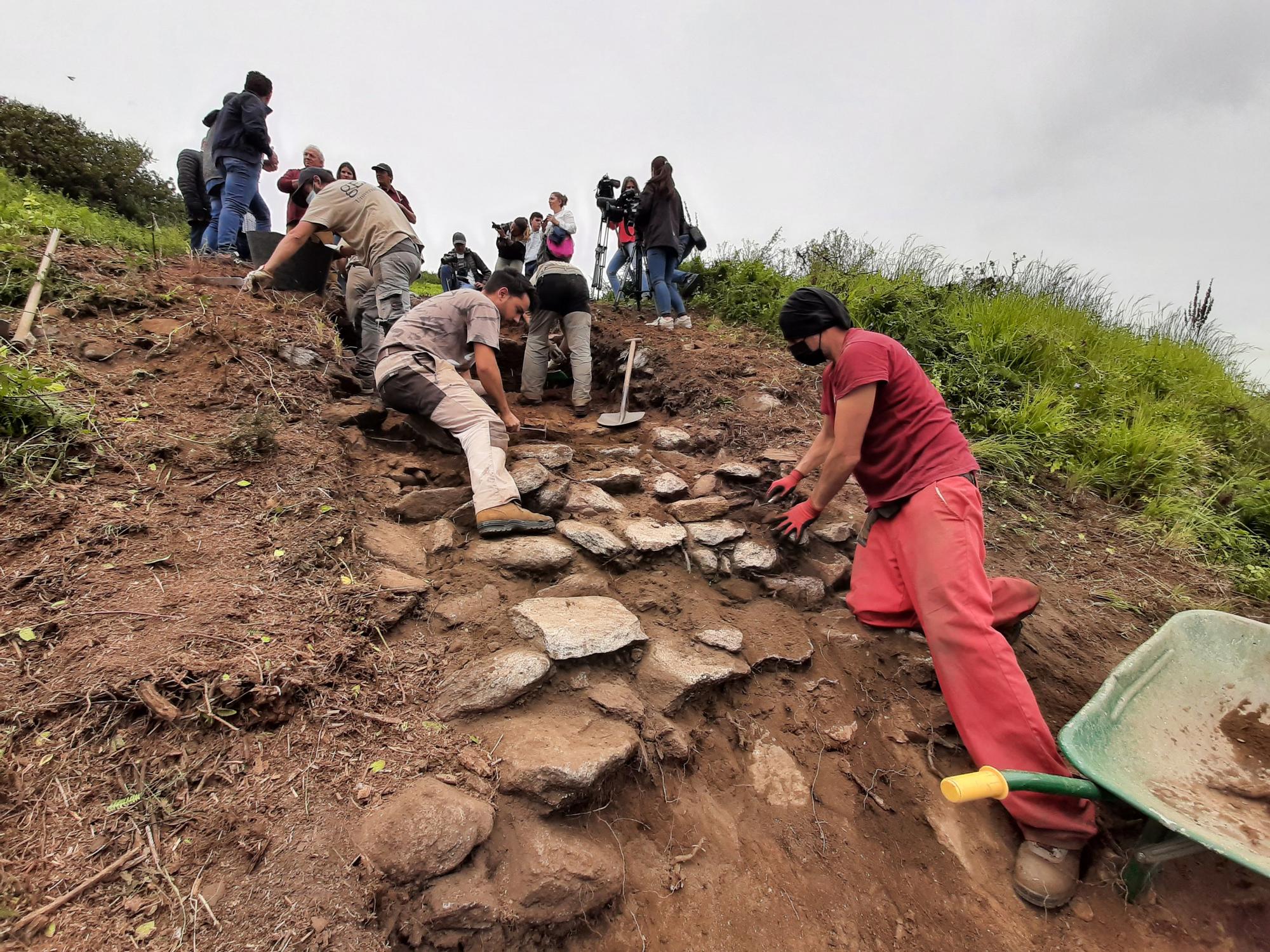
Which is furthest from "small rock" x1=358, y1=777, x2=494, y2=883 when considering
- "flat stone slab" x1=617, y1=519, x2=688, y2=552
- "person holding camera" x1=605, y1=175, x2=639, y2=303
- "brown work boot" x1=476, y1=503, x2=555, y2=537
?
"person holding camera" x1=605, y1=175, x2=639, y2=303

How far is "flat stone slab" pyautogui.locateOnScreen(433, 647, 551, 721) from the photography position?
1.83 m

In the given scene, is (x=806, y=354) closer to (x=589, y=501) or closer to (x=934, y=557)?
(x=934, y=557)

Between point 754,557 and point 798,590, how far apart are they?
0.89 ft

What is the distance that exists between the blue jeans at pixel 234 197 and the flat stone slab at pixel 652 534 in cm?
469

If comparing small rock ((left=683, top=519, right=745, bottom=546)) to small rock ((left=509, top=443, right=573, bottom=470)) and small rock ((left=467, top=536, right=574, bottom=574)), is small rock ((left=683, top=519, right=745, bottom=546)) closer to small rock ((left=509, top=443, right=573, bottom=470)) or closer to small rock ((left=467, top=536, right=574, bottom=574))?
small rock ((left=467, top=536, right=574, bottom=574))

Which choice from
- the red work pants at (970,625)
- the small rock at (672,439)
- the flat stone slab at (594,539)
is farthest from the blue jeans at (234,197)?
the red work pants at (970,625)

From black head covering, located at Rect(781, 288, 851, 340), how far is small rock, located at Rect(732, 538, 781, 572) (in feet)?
3.54

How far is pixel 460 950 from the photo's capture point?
53.9 inches

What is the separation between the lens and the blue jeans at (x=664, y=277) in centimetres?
587

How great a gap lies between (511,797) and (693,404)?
131 inches

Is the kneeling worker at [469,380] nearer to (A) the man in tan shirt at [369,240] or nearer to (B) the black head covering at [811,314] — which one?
(A) the man in tan shirt at [369,240]

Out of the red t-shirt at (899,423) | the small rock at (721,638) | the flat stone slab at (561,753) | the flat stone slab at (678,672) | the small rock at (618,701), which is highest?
the red t-shirt at (899,423)

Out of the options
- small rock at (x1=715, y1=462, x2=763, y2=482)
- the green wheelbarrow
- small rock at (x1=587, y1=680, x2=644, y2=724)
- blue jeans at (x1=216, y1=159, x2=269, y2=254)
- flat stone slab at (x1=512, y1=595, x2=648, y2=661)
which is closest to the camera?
the green wheelbarrow

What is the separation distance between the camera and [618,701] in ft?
6.48
